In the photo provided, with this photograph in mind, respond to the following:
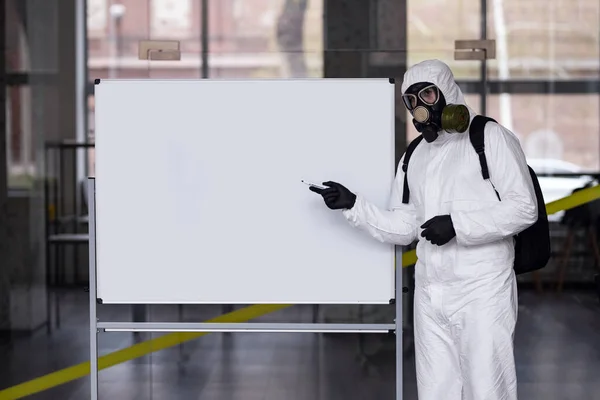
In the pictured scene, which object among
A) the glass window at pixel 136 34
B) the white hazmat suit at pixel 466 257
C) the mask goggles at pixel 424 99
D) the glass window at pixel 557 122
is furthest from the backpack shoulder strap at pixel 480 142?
the glass window at pixel 136 34

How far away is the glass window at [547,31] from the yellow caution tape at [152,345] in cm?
58

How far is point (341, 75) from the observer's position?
15.5 ft

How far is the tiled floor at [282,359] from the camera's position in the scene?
4684mm

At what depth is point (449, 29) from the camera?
468 centimetres

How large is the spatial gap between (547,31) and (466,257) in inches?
82.3

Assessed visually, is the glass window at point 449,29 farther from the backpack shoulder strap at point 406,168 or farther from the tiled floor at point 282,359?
the backpack shoulder strap at point 406,168

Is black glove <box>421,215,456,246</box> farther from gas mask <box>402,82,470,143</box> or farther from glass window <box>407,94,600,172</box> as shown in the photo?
glass window <box>407,94,600,172</box>

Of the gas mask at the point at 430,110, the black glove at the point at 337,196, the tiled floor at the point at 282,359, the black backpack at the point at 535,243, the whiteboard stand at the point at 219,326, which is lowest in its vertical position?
the tiled floor at the point at 282,359

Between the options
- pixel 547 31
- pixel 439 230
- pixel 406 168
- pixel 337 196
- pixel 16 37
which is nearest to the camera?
pixel 439 230

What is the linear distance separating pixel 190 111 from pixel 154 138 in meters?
0.14

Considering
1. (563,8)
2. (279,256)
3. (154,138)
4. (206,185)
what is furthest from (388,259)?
(563,8)

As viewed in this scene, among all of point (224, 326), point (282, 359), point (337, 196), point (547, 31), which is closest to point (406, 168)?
point (337, 196)

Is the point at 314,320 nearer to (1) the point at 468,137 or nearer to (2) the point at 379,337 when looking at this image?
(2) the point at 379,337

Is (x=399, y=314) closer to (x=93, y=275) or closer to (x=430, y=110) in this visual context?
(x=430, y=110)
